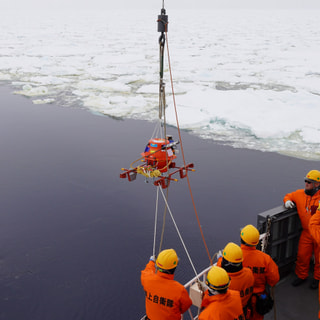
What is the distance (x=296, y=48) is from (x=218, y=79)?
461 inches

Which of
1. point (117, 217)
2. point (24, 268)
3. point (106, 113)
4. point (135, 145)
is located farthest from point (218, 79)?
point (24, 268)

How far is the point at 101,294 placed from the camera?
18.4ft

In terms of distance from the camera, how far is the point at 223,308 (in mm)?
2008

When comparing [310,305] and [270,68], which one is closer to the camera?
[310,305]

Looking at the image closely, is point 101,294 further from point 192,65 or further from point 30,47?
point 30,47

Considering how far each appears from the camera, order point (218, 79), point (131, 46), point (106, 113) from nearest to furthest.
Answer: point (106, 113)
point (218, 79)
point (131, 46)

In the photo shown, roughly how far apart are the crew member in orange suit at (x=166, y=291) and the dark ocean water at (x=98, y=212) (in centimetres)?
Answer: 327

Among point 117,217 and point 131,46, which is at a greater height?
point 131,46

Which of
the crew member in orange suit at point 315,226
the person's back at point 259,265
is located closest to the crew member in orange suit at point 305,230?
the crew member in orange suit at point 315,226

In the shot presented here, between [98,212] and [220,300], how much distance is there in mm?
5942

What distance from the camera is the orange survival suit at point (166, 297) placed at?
225 cm

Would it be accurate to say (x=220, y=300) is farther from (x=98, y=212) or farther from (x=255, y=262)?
(x=98, y=212)

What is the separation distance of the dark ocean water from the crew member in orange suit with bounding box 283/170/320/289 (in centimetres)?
280

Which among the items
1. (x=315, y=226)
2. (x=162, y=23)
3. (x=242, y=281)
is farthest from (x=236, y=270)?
(x=162, y=23)
